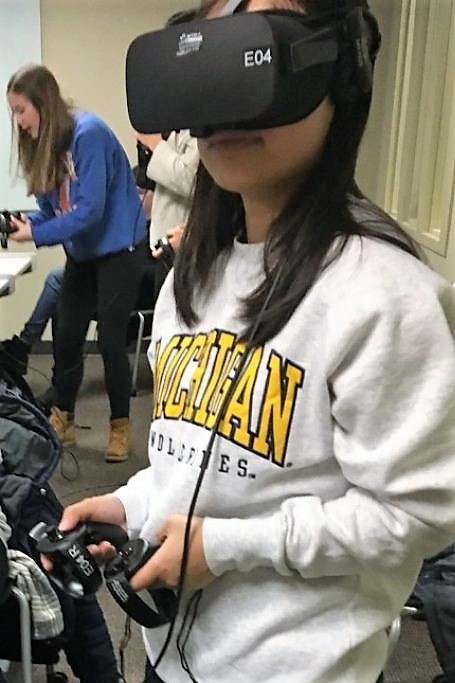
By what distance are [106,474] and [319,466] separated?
2.23 m

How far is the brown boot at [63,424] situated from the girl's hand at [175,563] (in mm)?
2388

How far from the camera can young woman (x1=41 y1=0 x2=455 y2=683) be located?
65 centimetres

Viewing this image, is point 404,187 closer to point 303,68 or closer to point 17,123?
point 17,123

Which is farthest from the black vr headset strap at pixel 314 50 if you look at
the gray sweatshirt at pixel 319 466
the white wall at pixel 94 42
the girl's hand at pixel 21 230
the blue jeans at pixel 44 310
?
the white wall at pixel 94 42

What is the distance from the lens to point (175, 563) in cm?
71

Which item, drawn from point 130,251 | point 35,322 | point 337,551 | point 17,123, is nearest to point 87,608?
point 337,551

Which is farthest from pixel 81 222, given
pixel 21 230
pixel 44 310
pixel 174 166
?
pixel 44 310

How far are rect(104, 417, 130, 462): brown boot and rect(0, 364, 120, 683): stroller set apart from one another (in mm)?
1317

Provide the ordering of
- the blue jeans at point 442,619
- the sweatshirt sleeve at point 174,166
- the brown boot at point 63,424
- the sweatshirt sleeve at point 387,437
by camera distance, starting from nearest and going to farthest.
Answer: the sweatshirt sleeve at point 387,437 → the blue jeans at point 442,619 → the sweatshirt sleeve at point 174,166 → the brown boot at point 63,424

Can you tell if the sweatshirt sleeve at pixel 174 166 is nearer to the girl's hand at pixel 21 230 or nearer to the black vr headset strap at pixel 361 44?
the girl's hand at pixel 21 230

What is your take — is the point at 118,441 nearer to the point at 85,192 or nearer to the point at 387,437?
the point at 85,192

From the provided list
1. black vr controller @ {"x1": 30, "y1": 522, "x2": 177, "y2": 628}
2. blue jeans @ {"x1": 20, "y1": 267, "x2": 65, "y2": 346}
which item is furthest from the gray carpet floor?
blue jeans @ {"x1": 20, "y1": 267, "x2": 65, "y2": 346}

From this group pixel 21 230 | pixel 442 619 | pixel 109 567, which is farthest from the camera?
pixel 21 230

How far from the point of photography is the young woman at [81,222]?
8.64 feet
